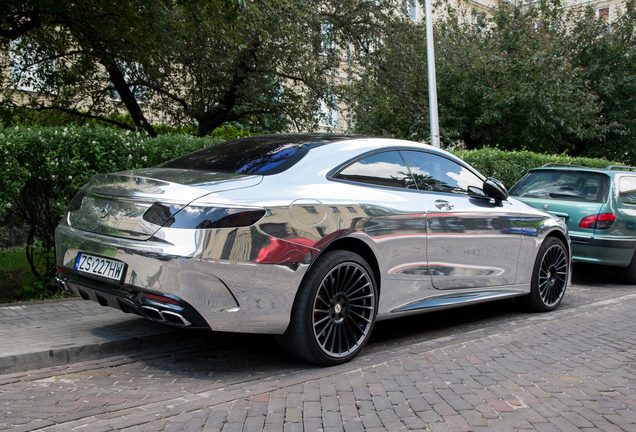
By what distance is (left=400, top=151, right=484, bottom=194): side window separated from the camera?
5133 mm

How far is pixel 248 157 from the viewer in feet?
15.0

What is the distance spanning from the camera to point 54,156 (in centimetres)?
575

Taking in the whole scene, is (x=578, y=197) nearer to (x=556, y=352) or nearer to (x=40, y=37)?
(x=556, y=352)

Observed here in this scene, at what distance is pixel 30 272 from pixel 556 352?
5.22m

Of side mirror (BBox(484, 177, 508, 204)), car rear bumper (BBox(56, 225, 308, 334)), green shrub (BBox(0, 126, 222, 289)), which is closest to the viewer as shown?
car rear bumper (BBox(56, 225, 308, 334))

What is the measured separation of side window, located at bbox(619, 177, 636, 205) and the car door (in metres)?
3.50

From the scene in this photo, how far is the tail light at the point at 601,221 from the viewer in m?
8.18

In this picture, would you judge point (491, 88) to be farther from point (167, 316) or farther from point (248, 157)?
point (167, 316)

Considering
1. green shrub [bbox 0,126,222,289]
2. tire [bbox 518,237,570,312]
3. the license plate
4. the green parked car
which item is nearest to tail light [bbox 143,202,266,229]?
the license plate

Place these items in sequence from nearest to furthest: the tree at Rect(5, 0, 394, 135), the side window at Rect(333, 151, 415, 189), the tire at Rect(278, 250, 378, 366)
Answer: the tire at Rect(278, 250, 378, 366)
the side window at Rect(333, 151, 415, 189)
the tree at Rect(5, 0, 394, 135)

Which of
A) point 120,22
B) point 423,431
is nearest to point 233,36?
point 120,22

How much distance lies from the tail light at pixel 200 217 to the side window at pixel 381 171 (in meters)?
0.96

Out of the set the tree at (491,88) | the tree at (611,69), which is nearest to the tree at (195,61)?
the tree at (491,88)

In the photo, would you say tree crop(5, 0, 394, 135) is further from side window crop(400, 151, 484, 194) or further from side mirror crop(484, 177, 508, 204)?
side mirror crop(484, 177, 508, 204)
